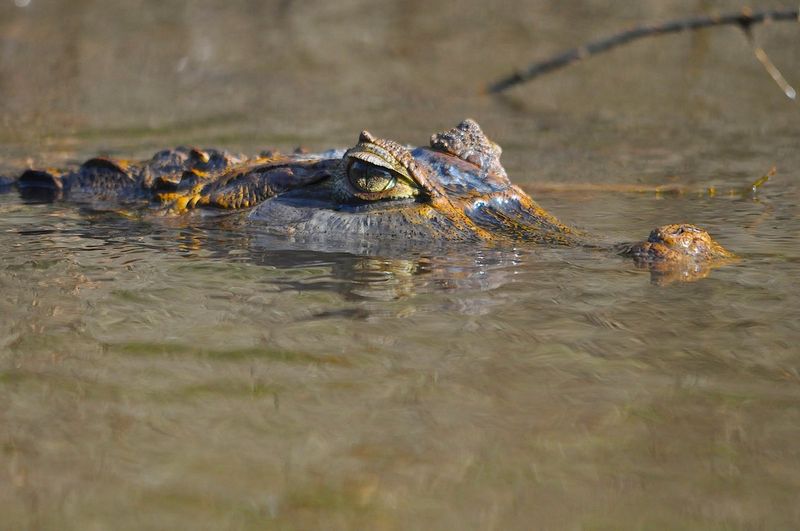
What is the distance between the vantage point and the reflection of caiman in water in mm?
4504

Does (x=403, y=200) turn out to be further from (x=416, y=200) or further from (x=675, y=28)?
(x=675, y=28)

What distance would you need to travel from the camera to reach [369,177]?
15.6 feet

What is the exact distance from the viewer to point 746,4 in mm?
12430

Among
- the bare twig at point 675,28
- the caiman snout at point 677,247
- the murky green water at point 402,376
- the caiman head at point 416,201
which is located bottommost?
the murky green water at point 402,376

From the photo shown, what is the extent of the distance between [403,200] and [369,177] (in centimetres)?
19

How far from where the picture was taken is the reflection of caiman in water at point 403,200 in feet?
14.8

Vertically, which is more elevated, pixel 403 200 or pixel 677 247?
pixel 403 200

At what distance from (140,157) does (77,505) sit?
6.25m

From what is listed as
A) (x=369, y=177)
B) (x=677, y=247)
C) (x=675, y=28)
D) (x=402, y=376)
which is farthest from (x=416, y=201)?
(x=675, y=28)

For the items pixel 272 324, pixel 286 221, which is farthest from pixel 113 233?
pixel 272 324

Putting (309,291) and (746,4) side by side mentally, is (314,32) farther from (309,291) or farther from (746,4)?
(309,291)

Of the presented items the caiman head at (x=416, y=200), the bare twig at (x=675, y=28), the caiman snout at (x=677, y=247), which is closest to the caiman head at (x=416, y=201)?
the caiman head at (x=416, y=200)

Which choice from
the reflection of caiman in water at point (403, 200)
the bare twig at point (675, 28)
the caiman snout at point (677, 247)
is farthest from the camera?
the bare twig at point (675, 28)

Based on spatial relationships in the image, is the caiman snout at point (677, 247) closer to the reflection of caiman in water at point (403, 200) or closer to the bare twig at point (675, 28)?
the reflection of caiman in water at point (403, 200)
